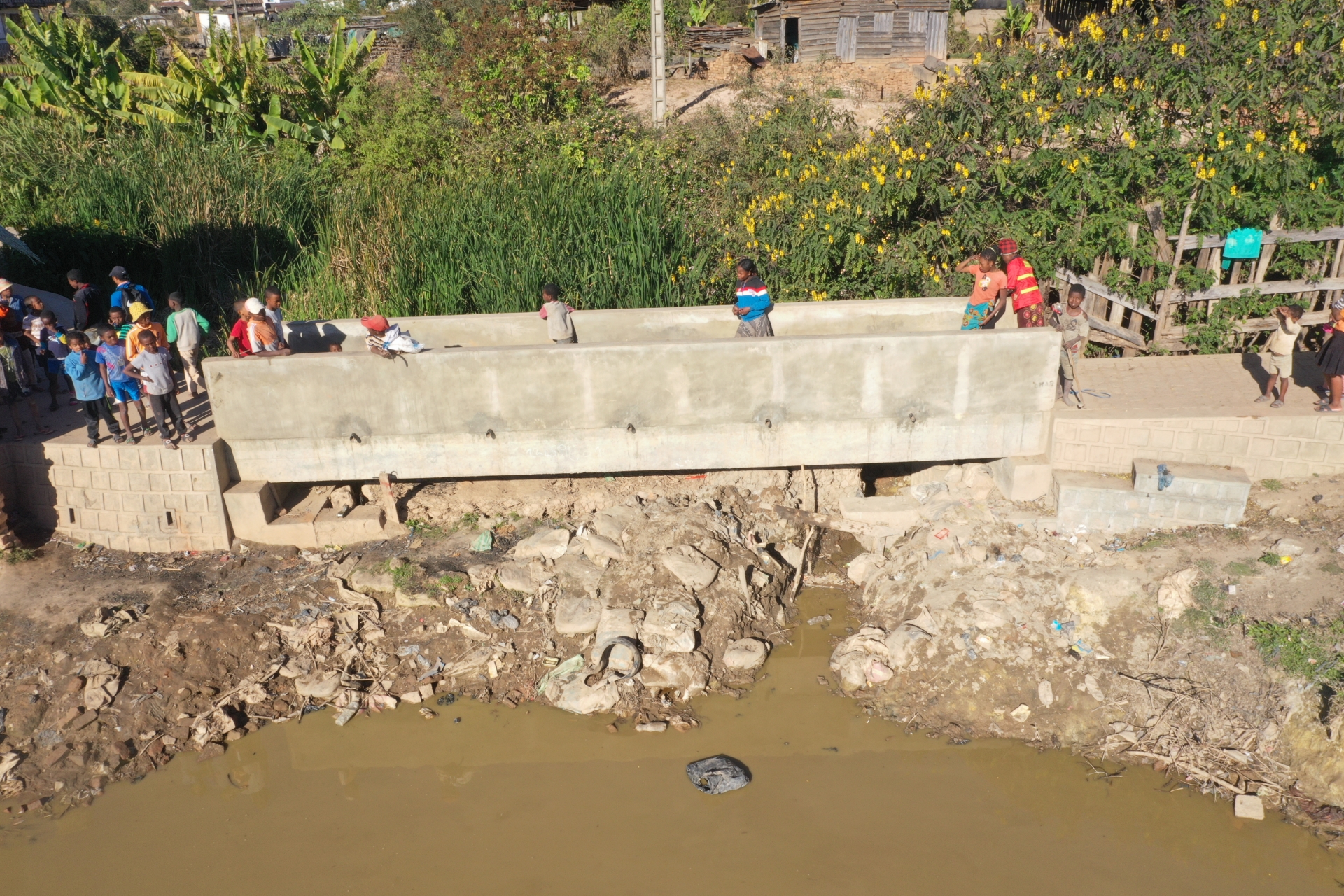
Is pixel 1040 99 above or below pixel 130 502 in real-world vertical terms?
above

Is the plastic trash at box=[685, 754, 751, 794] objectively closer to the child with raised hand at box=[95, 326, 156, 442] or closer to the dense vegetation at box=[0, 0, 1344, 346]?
the child with raised hand at box=[95, 326, 156, 442]

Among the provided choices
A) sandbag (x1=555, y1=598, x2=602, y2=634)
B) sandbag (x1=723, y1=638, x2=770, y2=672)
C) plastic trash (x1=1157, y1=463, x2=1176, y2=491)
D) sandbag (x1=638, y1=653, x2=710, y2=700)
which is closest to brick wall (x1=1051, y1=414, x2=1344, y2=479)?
plastic trash (x1=1157, y1=463, x2=1176, y2=491)

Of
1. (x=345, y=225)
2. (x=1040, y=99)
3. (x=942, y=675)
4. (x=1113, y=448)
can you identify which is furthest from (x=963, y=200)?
(x=345, y=225)

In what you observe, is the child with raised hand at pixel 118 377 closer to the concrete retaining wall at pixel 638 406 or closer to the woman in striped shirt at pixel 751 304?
the concrete retaining wall at pixel 638 406

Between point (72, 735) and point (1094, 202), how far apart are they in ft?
34.0

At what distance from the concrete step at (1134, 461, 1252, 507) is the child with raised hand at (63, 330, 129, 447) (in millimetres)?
8845

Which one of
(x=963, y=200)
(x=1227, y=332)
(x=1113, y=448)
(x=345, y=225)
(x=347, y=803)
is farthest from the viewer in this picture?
(x=345, y=225)

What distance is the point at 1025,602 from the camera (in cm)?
743

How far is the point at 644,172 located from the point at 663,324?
5966mm

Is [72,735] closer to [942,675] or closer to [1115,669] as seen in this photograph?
[942,675]

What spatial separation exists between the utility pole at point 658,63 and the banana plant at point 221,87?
286 inches

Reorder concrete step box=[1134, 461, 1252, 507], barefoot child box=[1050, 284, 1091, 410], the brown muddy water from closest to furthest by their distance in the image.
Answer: the brown muddy water < concrete step box=[1134, 461, 1252, 507] < barefoot child box=[1050, 284, 1091, 410]

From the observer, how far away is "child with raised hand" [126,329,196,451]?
7.98 meters

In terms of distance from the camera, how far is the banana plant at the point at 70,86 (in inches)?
677
